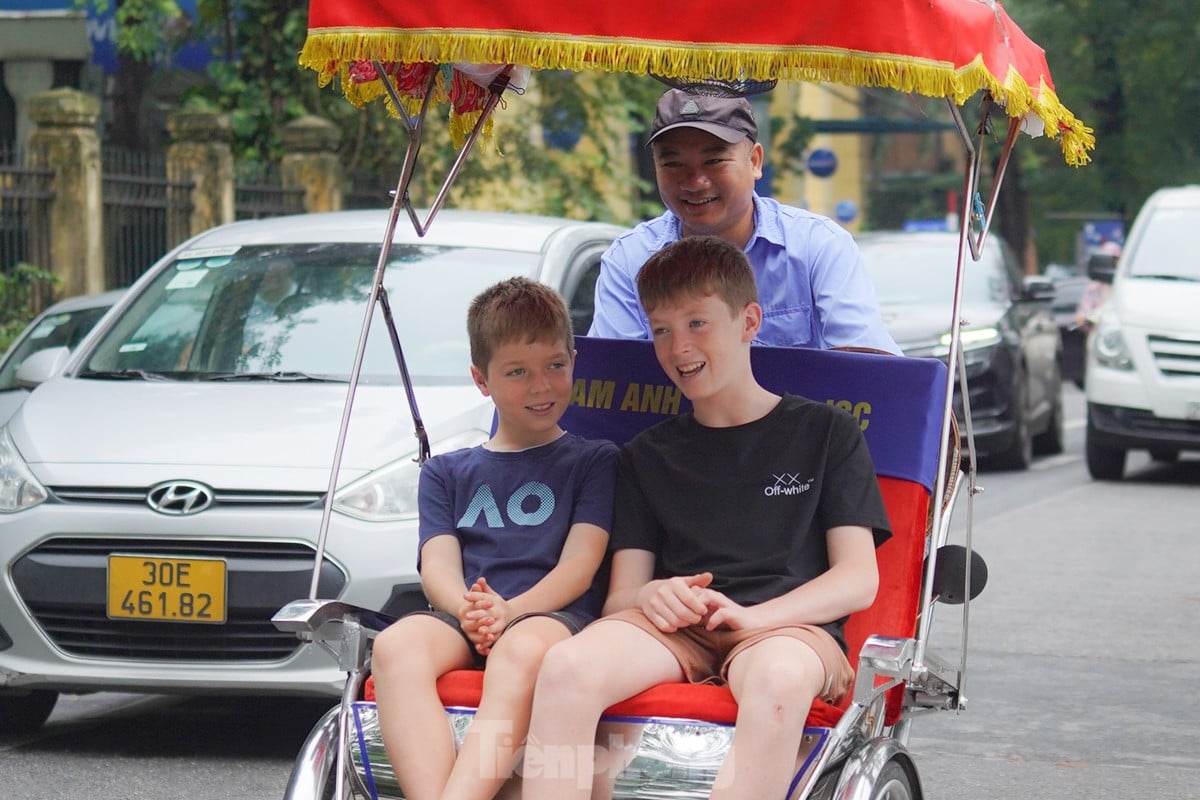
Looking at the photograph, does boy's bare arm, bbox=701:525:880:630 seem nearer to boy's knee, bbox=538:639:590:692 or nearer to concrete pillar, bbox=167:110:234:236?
boy's knee, bbox=538:639:590:692

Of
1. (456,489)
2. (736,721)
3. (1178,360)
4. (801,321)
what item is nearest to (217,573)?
(456,489)

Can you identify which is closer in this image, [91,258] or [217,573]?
[217,573]

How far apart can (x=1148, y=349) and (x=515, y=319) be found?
10133mm

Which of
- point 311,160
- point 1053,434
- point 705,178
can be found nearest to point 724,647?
point 705,178

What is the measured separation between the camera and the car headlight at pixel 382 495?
588 cm

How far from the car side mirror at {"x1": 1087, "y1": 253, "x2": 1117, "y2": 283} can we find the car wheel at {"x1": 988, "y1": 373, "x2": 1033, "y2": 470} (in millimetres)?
931

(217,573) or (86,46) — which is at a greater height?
(86,46)

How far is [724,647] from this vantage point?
401 cm

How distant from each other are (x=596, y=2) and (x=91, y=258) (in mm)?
12022

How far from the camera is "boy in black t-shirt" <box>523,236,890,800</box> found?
3.81 meters

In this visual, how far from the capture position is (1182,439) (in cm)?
1363

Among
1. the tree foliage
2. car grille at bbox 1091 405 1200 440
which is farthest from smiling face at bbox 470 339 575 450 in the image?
the tree foliage

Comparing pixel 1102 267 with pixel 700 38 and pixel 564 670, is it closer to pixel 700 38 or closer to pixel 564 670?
Answer: pixel 700 38

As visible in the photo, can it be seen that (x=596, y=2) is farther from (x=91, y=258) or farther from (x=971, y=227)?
(x=91, y=258)
